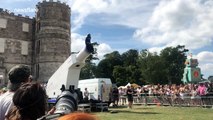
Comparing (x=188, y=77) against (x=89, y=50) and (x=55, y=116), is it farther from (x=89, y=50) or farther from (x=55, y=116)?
(x=55, y=116)

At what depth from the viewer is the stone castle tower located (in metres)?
59.2

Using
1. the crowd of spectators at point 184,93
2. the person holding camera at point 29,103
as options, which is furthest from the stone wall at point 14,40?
the person holding camera at point 29,103

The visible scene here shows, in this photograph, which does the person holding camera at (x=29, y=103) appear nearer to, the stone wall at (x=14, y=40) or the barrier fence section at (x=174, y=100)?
the barrier fence section at (x=174, y=100)

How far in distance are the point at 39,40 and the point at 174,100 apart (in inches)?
1582

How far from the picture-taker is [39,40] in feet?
202

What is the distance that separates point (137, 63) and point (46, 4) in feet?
137

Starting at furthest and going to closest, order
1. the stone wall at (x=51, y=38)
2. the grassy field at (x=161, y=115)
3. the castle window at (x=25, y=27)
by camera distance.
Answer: the castle window at (x=25, y=27)
the stone wall at (x=51, y=38)
the grassy field at (x=161, y=115)

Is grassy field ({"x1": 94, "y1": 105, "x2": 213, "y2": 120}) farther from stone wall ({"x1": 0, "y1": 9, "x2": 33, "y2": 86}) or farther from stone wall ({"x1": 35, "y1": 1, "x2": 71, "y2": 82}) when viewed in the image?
stone wall ({"x1": 0, "y1": 9, "x2": 33, "y2": 86})

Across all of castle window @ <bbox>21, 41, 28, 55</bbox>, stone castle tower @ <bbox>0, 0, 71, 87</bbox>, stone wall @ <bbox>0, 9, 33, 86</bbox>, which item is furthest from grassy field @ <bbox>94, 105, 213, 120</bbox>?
castle window @ <bbox>21, 41, 28, 55</bbox>

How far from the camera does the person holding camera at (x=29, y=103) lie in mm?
2727

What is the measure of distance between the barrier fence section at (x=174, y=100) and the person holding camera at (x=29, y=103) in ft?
71.6

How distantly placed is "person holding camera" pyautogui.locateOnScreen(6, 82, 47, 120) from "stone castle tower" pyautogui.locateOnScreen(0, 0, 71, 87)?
56543mm

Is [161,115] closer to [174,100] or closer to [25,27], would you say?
[174,100]

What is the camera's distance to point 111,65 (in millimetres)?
93312
